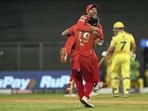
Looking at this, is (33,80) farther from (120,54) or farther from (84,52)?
(84,52)

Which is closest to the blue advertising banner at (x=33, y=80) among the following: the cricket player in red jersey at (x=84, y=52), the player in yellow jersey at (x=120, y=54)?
the player in yellow jersey at (x=120, y=54)

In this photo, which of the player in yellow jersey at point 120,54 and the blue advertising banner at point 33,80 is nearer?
the player in yellow jersey at point 120,54

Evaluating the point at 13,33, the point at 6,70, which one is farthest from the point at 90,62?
the point at 13,33

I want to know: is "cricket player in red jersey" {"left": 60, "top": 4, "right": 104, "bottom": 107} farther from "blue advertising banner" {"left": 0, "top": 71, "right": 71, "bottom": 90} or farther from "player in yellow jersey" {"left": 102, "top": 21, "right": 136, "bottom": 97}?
"blue advertising banner" {"left": 0, "top": 71, "right": 71, "bottom": 90}

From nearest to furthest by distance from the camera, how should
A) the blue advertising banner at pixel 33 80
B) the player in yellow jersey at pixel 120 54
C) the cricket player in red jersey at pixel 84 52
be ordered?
the cricket player in red jersey at pixel 84 52, the player in yellow jersey at pixel 120 54, the blue advertising banner at pixel 33 80

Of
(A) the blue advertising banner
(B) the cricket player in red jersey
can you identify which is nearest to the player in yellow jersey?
(B) the cricket player in red jersey

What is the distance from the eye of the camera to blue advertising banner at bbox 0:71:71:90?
78.0ft

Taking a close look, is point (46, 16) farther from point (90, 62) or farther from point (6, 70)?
point (90, 62)

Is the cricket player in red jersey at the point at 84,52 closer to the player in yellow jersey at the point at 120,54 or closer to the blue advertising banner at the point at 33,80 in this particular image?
the player in yellow jersey at the point at 120,54

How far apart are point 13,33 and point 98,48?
Result: 5275 mm

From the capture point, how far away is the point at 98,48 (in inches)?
1049

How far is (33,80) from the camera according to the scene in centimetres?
2395

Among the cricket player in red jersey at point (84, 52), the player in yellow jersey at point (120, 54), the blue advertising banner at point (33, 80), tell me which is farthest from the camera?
the blue advertising banner at point (33, 80)

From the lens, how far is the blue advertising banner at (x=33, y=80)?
78.0 ft
